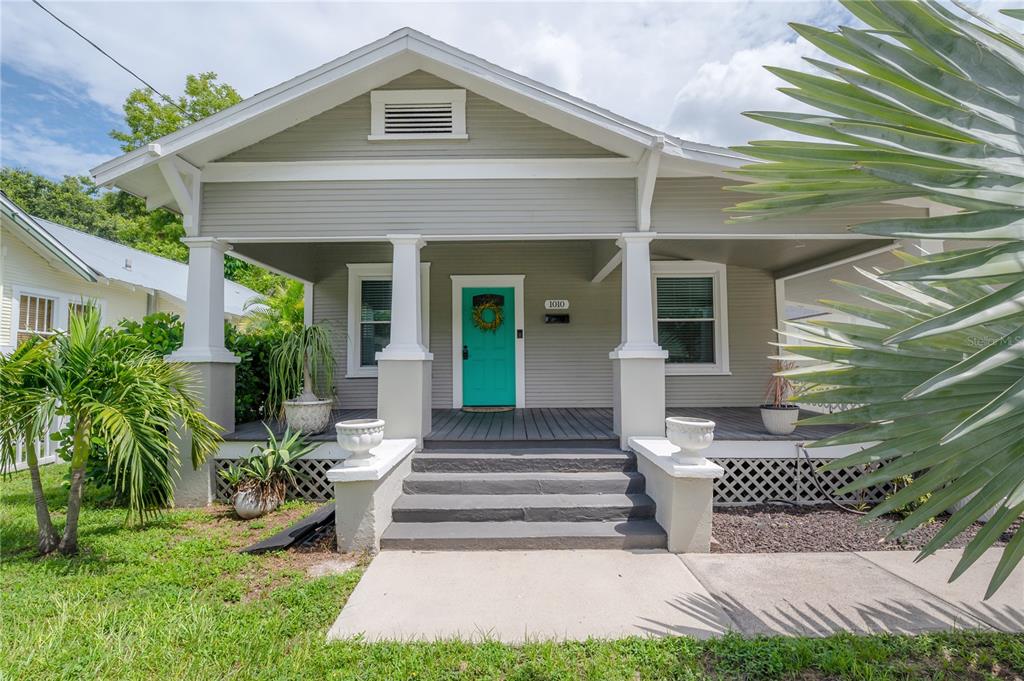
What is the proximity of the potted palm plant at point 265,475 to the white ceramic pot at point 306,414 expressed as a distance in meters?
0.20

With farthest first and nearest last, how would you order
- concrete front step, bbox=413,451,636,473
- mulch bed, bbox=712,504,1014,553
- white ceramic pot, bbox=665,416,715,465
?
concrete front step, bbox=413,451,636,473, mulch bed, bbox=712,504,1014,553, white ceramic pot, bbox=665,416,715,465

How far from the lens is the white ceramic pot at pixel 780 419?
191 inches

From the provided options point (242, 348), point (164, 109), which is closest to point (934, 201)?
point (242, 348)

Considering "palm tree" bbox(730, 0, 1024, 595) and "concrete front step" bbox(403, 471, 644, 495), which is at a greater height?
"palm tree" bbox(730, 0, 1024, 595)

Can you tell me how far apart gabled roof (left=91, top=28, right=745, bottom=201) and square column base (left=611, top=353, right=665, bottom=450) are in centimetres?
208

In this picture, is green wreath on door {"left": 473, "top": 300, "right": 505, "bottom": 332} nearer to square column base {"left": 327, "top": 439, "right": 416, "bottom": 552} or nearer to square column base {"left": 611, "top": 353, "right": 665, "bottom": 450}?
square column base {"left": 611, "top": 353, "right": 665, "bottom": 450}

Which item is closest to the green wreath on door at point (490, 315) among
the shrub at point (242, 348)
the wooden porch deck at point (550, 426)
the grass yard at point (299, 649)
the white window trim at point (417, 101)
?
the wooden porch deck at point (550, 426)

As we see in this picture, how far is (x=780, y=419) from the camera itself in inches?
191

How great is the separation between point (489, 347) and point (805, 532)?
15.3 feet

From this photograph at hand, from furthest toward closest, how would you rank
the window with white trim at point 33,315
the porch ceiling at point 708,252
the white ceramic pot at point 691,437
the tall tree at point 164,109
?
1. the tall tree at point 164,109
2. the window with white trim at point 33,315
3. the porch ceiling at point 708,252
4. the white ceramic pot at point 691,437

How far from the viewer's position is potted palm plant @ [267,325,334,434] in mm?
5074

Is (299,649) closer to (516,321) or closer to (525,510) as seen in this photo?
(525,510)

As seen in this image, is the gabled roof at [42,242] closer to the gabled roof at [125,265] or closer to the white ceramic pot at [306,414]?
the gabled roof at [125,265]

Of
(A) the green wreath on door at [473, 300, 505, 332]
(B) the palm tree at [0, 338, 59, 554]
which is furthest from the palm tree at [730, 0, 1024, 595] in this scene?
(A) the green wreath on door at [473, 300, 505, 332]
